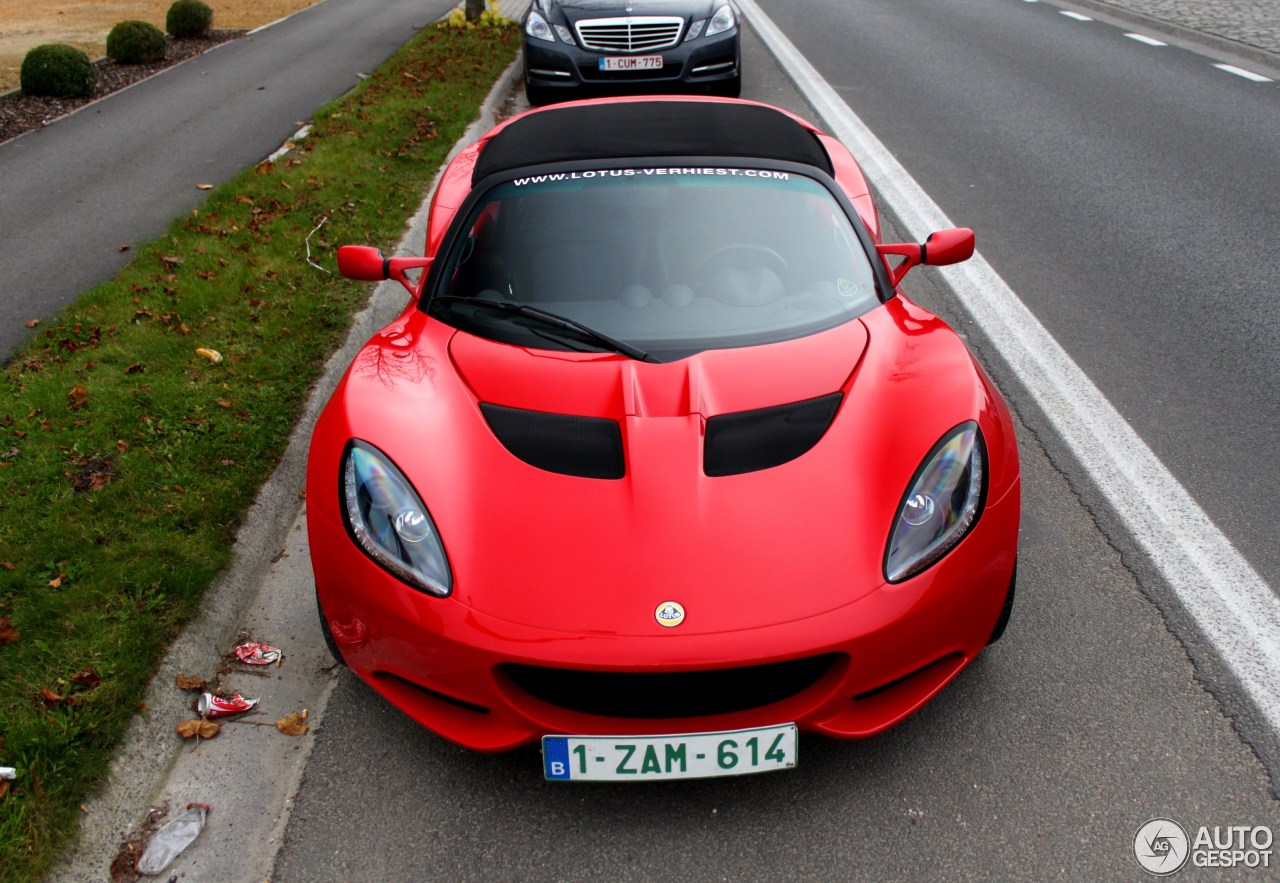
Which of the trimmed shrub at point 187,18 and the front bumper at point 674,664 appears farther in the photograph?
the trimmed shrub at point 187,18

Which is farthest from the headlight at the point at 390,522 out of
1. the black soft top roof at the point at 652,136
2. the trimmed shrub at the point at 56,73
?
the trimmed shrub at the point at 56,73

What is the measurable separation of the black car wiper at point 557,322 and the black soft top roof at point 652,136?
0.58 meters

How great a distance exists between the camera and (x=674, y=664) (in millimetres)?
2365

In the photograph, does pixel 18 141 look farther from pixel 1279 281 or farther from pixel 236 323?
pixel 1279 281

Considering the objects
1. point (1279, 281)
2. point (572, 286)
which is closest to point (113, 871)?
point (572, 286)

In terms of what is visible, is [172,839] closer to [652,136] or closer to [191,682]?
[191,682]

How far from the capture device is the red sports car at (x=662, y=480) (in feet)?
8.14

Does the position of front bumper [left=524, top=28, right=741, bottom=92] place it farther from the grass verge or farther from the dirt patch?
the dirt patch

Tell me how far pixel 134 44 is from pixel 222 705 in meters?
14.5

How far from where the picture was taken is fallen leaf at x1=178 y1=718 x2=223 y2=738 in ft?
9.70

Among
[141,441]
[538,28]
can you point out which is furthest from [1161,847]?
[538,28]

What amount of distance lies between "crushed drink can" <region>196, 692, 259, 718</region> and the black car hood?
8321 mm

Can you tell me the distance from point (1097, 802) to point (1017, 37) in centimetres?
1386

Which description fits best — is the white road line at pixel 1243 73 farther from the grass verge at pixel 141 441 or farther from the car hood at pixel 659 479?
the car hood at pixel 659 479
